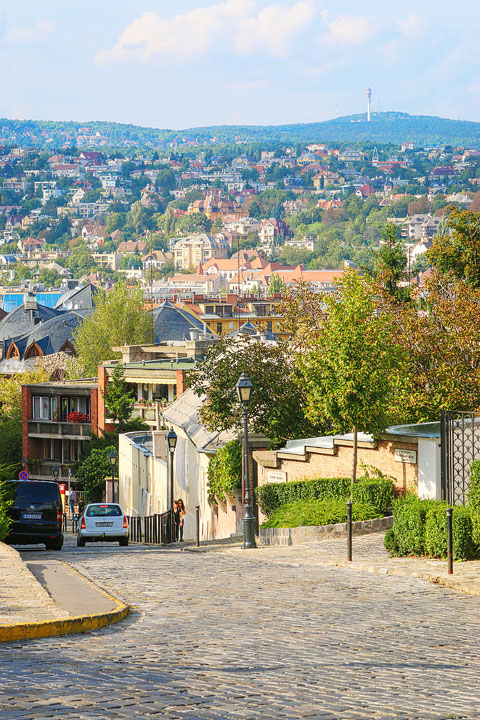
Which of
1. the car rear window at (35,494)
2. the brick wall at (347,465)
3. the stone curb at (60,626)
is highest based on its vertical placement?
the brick wall at (347,465)

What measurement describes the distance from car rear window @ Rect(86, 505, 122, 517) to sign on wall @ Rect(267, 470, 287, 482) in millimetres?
6281

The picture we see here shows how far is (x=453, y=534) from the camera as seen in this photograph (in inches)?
638

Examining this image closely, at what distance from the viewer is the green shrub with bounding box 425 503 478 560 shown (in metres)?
16.1

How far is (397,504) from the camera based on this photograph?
699 inches

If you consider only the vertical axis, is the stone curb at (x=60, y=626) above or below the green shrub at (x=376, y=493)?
below

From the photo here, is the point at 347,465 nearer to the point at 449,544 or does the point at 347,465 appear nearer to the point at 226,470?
the point at 226,470

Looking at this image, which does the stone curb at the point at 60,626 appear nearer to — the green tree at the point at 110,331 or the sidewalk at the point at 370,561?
the sidewalk at the point at 370,561

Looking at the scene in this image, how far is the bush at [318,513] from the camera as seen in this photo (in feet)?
68.5

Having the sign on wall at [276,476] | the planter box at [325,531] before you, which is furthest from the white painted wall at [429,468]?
the sign on wall at [276,476]

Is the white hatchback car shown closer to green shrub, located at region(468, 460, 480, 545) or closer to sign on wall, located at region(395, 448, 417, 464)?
sign on wall, located at region(395, 448, 417, 464)

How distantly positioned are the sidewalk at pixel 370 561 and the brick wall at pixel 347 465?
147cm

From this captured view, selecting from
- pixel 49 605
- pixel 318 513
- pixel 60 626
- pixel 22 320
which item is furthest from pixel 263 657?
pixel 22 320

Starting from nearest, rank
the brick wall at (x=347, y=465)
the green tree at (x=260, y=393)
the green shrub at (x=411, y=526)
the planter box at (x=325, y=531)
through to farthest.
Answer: the green shrub at (x=411, y=526) < the planter box at (x=325, y=531) < the brick wall at (x=347, y=465) < the green tree at (x=260, y=393)

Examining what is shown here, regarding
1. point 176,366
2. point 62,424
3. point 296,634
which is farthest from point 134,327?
point 296,634
